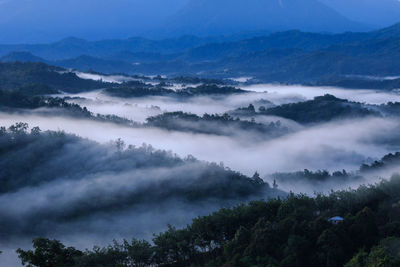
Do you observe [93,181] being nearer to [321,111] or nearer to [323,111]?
[321,111]

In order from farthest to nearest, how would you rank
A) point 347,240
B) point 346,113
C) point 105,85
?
point 105,85, point 346,113, point 347,240

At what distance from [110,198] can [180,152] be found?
3046 cm

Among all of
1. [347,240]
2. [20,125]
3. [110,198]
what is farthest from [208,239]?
[20,125]

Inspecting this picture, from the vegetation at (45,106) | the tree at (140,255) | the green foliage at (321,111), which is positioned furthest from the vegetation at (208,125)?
the tree at (140,255)

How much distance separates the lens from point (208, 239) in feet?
102

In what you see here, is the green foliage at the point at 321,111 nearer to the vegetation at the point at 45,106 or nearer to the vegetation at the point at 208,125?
the vegetation at the point at 208,125

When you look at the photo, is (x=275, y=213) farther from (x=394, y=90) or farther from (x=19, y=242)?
(x=394, y=90)

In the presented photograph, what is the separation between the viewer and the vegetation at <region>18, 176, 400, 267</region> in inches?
1000

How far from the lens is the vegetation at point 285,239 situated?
2541cm

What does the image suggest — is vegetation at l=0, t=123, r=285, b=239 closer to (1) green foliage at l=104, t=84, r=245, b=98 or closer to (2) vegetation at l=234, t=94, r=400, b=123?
(2) vegetation at l=234, t=94, r=400, b=123

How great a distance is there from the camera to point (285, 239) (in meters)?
27.7

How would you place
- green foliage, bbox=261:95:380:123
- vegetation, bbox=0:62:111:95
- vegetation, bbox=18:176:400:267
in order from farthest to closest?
vegetation, bbox=0:62:111:95 → green foliage, bbox=261:95:380:123 → vegetation, bbox=18:176:400:267

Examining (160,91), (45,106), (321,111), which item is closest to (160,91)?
(160,91)

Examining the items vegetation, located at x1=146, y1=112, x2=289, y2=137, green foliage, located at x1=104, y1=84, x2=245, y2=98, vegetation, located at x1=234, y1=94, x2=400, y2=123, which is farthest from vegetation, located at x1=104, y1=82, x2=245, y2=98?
vegetation, located at x1=146, y1=112, x2=289, y2=137
